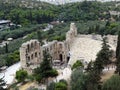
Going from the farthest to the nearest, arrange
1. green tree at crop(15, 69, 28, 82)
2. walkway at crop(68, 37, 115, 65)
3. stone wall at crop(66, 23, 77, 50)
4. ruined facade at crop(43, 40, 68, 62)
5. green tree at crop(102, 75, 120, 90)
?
stone wall at crop(66, 23, 77, 50) < ruined facade at crop(43, 40, 68, 62) < walkway at crop(68, 37, 115, 65) < green tree at crop(15, 69, 28, 82) < green tree at crop(102, 75, 120, 90)

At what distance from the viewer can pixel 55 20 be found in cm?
7981

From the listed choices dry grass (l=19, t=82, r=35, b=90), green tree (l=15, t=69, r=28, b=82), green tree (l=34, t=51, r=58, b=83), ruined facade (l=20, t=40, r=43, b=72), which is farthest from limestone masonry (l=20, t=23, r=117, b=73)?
green tree (l=34, t=51, r=58, b=83)

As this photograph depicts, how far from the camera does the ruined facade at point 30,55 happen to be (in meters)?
35.8

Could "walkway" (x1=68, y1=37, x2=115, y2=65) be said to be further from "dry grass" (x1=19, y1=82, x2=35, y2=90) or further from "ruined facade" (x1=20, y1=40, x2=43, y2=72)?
"dry grass" (x1=19, y1=82, x2=35, y2=90)

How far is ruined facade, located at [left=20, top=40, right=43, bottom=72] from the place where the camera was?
117ft

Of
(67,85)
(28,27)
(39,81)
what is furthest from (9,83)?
(28,27)

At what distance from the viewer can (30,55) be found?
36.7 m

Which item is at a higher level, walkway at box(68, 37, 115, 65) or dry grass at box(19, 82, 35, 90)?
walkway at box(68, 37, 115, 65)

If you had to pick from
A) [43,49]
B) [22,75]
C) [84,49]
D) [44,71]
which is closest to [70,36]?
[84,49]

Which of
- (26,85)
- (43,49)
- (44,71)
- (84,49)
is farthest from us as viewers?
(84,49)

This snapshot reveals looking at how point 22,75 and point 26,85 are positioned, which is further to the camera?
point 22,75

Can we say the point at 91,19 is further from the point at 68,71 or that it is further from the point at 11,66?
the point at 68,71

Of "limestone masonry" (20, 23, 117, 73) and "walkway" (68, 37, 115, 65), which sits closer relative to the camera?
"limestone masonry" (20, 23, 117, 73)

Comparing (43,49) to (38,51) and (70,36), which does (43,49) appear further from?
(70,36)
